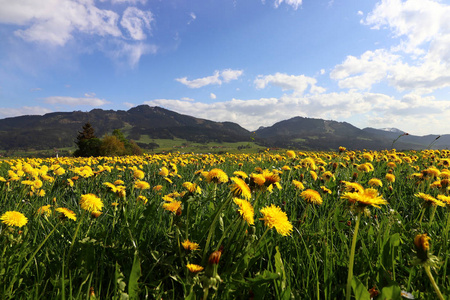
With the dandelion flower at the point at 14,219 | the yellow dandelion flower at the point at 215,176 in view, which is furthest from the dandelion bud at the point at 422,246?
the dandelion flower at the point at 14,219

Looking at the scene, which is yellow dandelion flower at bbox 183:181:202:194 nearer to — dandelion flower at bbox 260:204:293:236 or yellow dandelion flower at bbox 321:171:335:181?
dandelion flower at bbox 260:204:293:236

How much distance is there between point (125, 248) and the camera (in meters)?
1.83

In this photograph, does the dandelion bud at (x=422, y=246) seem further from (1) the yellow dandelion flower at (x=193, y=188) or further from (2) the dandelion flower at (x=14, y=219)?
(2) the dandelion flower at (x=14, y=219)

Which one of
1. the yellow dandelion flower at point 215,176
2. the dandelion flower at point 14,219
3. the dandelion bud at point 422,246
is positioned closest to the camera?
the dandelion bud at point 422,246

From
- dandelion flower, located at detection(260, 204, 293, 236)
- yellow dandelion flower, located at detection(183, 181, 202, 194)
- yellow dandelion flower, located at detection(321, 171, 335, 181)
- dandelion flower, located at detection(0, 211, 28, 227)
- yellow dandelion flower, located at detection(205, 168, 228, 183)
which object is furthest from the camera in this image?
yellow dandelion flower, located at detection(321, 171, 335, 181)

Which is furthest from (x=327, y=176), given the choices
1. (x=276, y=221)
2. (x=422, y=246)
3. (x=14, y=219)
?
(x=14, y=219)

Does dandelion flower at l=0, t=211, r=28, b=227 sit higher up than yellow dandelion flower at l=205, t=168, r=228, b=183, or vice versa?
yellow dandelion flower at l=205, t=168, r=228, b=183

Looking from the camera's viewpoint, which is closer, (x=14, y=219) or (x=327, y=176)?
(x=14, y=219)

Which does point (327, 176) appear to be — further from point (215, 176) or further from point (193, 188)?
point (193, 188)

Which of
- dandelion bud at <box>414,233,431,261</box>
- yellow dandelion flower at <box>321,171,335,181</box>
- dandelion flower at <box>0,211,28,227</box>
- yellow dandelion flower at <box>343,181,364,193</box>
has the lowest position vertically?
yellow dandelion flower at <box>321,171,335,181</box>

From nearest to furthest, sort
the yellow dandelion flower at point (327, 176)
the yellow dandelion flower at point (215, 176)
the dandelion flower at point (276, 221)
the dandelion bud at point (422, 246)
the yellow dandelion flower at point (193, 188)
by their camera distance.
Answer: the dandelion bud at point (422, 246) < the dandelion flower at point (276, 221) < the yellow dandelion flower at point (193, 188) < the yellow dandelion flower at point (215, 176) < the yellow dandelion flower at point (327, 176)

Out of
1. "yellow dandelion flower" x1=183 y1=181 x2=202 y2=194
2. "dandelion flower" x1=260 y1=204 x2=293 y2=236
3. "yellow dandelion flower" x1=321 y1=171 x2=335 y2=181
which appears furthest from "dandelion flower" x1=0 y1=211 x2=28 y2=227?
"yellow dandelion flower" x1=321 y1=171 x2=335 y2=181

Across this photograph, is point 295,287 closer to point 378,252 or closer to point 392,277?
point 392,277

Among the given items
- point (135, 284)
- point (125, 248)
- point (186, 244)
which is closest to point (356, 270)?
point (186, 244)
